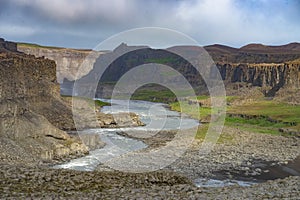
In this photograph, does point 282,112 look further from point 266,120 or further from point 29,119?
point 29,119

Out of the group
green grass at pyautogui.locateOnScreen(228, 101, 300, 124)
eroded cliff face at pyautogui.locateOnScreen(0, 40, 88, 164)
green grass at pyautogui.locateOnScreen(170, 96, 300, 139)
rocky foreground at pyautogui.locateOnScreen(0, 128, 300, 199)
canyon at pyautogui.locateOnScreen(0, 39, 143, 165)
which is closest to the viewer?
rocky foreground at pyautogui.locateOnScreen(0, 128, 300, 199)

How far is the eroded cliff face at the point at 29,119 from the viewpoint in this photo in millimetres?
46281

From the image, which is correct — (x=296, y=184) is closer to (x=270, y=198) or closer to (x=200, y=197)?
(x=270, y=198)

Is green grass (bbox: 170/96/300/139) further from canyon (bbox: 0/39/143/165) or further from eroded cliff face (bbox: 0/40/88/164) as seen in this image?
eroded cliff face (bbox: 0/40/88/164)

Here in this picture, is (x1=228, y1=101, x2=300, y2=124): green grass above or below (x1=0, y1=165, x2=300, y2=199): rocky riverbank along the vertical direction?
above

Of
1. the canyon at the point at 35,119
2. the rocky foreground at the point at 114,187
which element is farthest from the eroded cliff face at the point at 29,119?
the rocky foreground at the point at 114,187

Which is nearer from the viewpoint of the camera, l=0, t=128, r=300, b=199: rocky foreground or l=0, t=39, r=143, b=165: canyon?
l=0, t=128, r=300, b=199: rocky foreground

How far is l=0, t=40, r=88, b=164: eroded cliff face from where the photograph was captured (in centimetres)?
4628

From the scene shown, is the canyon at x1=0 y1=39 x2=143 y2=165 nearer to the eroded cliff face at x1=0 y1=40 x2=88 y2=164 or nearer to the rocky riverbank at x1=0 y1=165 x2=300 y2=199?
the eroded cliff face at x1=0 y1=40 x2=88 y2=164

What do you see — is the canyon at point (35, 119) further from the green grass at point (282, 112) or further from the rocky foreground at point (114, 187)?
the green grass at point (282, 112)

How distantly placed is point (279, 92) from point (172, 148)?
397 ft

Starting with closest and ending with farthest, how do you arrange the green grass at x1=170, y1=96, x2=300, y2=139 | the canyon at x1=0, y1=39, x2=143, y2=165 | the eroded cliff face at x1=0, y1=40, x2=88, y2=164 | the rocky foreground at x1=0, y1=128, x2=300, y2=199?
1. the rocky foreground at x1=0, y1=128, x2=300, y2=199
2. the eroded cliff face at x1=0, y1=40, x2=88, y2=164
3. the canyon at x1=0, y1=39, x2=143, y2=165
4. the green grass at x1=170, y1=96, x2=300, y2=139

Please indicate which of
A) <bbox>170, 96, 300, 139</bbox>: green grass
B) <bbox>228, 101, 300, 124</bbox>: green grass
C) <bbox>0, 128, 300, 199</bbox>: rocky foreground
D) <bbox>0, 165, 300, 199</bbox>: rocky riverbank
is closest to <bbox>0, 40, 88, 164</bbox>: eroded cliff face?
<bbox>0, 128, 300, 199</bbox>: rocky foreground

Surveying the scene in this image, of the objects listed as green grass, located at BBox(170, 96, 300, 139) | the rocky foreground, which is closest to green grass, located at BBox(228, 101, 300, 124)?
green grass, located at BBox(170, 96, 300, 139)
